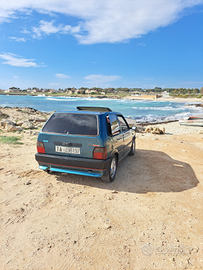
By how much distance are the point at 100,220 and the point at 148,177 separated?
93.2 inches

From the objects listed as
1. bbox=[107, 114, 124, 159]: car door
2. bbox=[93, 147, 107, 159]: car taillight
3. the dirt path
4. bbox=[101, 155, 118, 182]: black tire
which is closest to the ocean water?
bbox=[107, 114, 124, 159]: car door

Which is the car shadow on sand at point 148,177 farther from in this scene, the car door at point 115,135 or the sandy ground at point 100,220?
the car door at point 115,135

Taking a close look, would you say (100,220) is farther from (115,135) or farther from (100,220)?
(115,135)

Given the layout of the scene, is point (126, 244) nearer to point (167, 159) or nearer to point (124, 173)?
point (124, 173)

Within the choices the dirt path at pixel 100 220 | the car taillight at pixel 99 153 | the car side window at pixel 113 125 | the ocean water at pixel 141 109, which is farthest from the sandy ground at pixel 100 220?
the ocean water at pixel 141 109

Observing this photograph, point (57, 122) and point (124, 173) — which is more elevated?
point (57, 122)

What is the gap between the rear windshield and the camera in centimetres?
411

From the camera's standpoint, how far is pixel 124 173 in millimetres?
5312

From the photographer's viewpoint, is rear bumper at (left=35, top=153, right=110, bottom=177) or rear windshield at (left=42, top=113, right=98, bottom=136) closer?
rear bumper at (left=35, top=153, right=110, bottom=177)

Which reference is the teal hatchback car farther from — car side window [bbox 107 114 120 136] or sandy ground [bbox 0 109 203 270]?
sandy ground [bbox 0 109 203 270]

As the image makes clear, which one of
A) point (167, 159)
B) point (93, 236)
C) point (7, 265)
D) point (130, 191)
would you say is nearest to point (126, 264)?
point (93, 236)

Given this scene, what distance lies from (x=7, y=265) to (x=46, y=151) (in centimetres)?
241

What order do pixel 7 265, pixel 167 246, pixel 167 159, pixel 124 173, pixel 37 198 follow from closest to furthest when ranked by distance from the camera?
pixel 7 265, pixel 167 246, pixel 37 198, pixel 124 173, pixel 167 159

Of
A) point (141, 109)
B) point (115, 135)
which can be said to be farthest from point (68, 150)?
point (141, 109)
